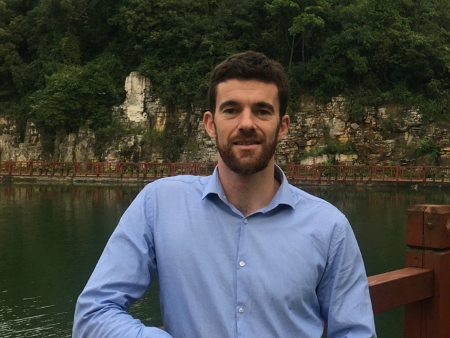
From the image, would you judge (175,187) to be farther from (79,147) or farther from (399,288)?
(79,147)

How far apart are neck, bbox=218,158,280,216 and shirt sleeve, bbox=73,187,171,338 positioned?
0.28 m

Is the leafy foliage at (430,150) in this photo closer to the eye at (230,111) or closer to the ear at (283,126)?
the ear at (283,126)

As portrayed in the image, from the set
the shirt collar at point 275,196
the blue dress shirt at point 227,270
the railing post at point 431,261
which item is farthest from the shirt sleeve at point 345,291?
the railing post at point 431,261

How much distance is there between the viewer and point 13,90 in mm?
33125

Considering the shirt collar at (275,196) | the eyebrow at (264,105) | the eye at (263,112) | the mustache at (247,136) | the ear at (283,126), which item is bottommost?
the shirt collar at (275,196)

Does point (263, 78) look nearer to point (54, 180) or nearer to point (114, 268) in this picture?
point (114, 268)

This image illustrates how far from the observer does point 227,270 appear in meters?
1.56

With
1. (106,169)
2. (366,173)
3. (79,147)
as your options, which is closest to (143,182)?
(106,169)

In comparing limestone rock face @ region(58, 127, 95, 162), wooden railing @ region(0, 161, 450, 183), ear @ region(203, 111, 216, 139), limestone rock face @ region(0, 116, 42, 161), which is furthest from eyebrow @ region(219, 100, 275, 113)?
limestone rock face @ region(0, 116, 42, 161)

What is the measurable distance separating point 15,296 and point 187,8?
25.6 meters

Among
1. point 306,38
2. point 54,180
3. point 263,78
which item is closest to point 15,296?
point 263,78

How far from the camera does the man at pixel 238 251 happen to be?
1.53 m

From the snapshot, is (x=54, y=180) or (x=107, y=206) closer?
(x=107, y=206)

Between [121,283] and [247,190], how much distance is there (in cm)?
49
